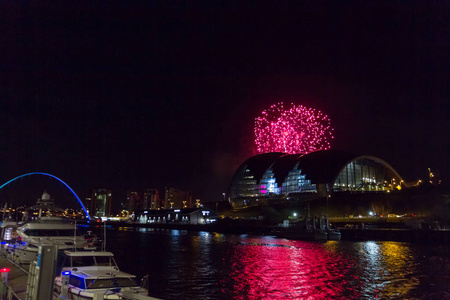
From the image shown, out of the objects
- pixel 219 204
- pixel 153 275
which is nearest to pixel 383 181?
pixel 219 204

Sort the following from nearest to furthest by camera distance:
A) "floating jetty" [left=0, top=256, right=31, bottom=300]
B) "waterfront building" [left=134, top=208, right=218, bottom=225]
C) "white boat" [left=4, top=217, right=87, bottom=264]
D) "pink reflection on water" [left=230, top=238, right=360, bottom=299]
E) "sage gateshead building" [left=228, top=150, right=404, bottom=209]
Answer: "floating jetty" [left=0, top=256, right=31, bottom=300]
"pink reflection on water" [left=230, top=238, right=360, bottom=299]
"white boat" [left=4, top=217, right=87, bottom=264]
"sage gateshead building" [left=228, top=150, right=404, bottom=209]
"waterfront building" [left=134, top=208, right=218, bottom=225]

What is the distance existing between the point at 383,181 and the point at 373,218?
186 ft

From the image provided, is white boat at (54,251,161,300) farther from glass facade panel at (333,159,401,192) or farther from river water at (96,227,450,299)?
glass facade panel at (333,159,401,192)

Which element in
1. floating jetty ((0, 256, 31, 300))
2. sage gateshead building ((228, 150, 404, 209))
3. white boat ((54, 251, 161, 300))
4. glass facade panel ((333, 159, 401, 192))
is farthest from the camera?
glass facade panel ((333, 159, 401, 192))

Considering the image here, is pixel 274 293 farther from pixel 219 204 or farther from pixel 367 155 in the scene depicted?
pixel 219 204

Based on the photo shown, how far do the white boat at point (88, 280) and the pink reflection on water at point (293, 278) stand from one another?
34.3 ft

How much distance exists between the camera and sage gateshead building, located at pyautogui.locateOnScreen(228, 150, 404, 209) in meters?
145

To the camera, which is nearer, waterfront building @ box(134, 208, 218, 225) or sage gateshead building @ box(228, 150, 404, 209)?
sage gateshead building @ box(228, 150, 404, 209)

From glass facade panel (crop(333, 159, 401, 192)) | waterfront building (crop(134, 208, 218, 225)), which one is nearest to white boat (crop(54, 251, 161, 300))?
glass facade panel (crop(333, 159, 401, 192))

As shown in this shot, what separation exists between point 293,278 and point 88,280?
2150 cm

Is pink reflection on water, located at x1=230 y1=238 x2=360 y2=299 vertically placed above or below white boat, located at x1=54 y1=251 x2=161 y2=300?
below

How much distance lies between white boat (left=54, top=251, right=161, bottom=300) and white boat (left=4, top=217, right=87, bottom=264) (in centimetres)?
1018

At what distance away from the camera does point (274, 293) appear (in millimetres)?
26516

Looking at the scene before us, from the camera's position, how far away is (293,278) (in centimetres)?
3288
